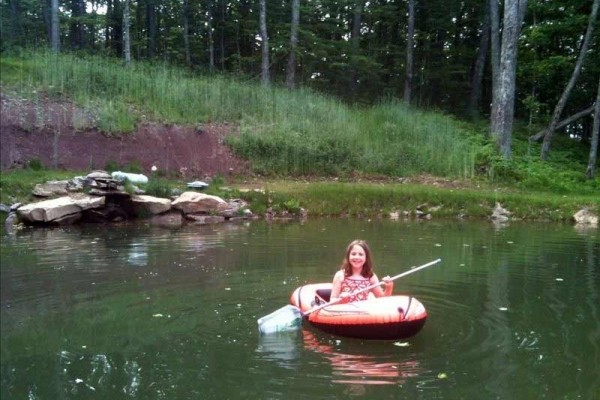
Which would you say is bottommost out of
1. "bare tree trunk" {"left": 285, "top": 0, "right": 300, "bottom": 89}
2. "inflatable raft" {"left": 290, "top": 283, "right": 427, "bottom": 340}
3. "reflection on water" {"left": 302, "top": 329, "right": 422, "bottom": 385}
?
"reflection on water" {"left": 302, "top": 329, "right": 422, "bottom": 385}

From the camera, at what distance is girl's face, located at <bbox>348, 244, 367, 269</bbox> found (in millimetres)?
6191

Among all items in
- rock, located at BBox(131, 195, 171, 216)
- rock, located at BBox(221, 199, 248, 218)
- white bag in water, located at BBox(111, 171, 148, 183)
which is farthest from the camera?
rock, located at BBox(221, 199, 248, 218)

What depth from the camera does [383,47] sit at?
1242 inches

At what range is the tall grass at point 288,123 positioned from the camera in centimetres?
1825

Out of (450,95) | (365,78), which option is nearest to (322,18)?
(365,78)

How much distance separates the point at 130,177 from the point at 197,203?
1.79m

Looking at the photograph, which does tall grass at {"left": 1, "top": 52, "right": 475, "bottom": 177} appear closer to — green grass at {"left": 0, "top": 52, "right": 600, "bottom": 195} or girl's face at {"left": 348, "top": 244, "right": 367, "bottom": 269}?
→ green grass at {"left": 0, "top": 52, "right": 600, "bottom": 195}

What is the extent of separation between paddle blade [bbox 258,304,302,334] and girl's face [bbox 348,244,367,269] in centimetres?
75

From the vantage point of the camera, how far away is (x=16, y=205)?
1243 centimetres

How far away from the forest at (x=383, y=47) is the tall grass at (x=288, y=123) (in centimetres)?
217

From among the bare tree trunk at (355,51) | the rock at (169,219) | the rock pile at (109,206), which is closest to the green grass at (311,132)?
the rock pile at (109,206)

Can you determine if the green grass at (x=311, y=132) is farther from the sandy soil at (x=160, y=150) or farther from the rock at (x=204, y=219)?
the rock at (x=204, y=219)

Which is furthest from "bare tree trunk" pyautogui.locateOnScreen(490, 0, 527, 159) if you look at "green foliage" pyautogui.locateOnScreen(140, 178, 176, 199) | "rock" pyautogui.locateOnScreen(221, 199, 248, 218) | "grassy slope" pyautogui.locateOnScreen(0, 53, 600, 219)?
"green foliage" pyautogui.locateOnScreen(140, 178, 176, 199)

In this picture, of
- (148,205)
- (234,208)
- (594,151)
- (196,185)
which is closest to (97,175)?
(148,205)
